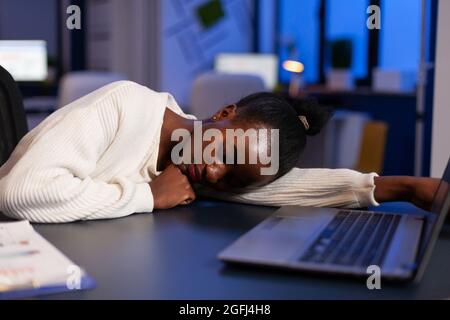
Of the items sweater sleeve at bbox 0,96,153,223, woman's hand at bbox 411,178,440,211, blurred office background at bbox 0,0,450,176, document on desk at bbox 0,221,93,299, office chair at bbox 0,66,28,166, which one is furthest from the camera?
blurred office background at bbox 0,0,450,176

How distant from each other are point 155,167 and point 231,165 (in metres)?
0.16

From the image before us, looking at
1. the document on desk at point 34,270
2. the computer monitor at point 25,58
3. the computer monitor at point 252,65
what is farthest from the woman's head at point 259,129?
the computer monitor at point 25,58

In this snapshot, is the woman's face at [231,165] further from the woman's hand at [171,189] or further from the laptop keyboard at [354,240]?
the laptop keyboard at [354,240]

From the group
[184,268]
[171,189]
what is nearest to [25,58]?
[171,189]

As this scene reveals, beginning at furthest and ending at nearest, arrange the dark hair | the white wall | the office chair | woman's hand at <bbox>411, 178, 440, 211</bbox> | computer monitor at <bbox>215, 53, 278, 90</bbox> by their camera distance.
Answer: computer monitor at <bbox>215, 53, 278, 90</bbox>
the white wall
the office chair
the dark hair
woman's hand at <bbox>411, 178, 440, 211</bbox>

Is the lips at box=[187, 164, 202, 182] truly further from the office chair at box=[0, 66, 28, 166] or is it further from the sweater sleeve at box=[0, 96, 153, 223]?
the office chair at box=[0, 66, 28, 166]

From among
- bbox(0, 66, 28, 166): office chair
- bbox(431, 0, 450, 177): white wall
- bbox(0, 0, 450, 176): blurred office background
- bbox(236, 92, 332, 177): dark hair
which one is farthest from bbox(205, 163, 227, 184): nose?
bbox(0, 0, 450, 176): blurred office background

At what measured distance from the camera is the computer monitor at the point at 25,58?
4.88m

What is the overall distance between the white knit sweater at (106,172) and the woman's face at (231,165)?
1.0 inches

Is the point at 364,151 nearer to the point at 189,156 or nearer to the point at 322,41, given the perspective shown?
the point at 322,41

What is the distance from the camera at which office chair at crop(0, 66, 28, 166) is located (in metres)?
1.41

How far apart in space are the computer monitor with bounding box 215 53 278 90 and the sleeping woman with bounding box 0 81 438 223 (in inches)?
142

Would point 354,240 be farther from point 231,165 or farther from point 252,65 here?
point 252,65
